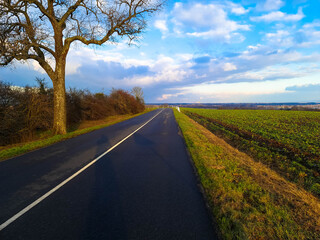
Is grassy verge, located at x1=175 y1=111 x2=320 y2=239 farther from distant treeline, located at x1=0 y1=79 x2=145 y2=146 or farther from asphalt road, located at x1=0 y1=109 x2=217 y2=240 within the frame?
distant treeline, located at x1=0 y1=79 x2=145 y2=146

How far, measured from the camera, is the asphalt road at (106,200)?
8.08 ft

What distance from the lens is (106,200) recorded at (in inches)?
129

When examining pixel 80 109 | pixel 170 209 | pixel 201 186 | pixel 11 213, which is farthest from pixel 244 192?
pixel 80 109

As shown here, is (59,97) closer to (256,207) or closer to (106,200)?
(106,200)

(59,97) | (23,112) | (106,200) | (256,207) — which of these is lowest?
(256,207)

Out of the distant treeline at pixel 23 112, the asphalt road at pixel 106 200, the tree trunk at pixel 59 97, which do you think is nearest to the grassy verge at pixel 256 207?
the asphalt road at pixel 106 200

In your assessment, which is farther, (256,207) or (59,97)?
(59,97)

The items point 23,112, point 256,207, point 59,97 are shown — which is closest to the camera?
point 256,207

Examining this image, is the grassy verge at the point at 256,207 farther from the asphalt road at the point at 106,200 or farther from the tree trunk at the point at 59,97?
the tree trunk at the point at 59,97

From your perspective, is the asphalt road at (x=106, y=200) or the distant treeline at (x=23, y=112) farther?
the distant treeline at (x=23, y=112)

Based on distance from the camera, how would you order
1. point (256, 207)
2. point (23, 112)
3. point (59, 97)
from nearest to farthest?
1. point (256, 207)
2. point (59, 97)
3. point (23, 112)

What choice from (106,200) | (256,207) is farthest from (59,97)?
(256,207)

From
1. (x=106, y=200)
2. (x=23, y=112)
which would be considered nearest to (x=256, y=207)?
(x=106, y=200)

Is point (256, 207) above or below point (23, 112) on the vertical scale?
below
